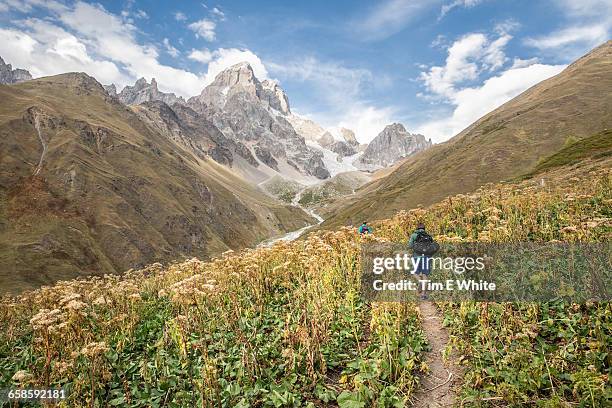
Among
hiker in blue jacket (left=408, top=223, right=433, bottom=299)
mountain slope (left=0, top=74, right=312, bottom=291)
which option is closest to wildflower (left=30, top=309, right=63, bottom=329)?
hiker in blue jacket (left=408, top=223, right=433, bottom=299)

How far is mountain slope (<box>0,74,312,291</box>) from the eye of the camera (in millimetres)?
91250

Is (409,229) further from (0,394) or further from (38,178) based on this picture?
(38,178)

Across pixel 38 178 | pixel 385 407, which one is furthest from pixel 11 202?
pixel 385 407

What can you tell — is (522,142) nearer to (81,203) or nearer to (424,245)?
(424,245)

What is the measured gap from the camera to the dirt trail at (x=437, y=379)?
7.23 meters

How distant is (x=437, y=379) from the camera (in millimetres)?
7980

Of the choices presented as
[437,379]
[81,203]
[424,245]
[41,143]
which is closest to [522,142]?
[424,245]

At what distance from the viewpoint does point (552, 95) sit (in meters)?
163

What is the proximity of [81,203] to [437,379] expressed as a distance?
129 meters

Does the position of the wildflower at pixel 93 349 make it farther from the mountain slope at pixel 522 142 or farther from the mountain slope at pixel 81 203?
the mountain slope at pixel 522 142

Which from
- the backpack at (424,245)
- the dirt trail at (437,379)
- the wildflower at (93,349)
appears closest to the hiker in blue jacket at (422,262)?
the backpack at (424,245)

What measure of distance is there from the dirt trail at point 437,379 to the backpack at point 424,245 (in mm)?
3604

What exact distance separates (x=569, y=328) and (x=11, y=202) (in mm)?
129744

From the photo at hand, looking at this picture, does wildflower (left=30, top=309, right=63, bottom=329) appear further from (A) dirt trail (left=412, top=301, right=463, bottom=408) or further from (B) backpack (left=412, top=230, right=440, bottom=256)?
(B) backpack (left=412, top=230, right=440, bottom=256)
